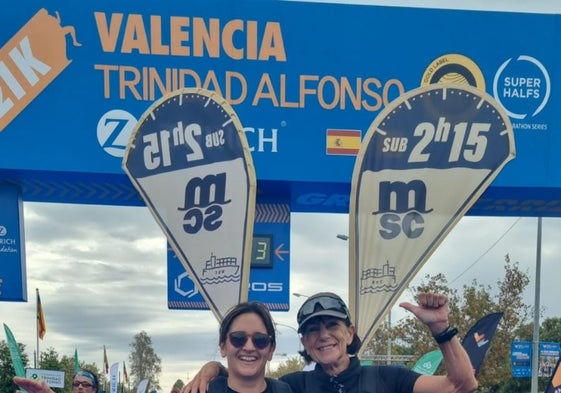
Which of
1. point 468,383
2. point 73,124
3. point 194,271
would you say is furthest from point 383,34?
point 468,383

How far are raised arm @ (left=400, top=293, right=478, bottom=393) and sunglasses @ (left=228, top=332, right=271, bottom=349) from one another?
683mm

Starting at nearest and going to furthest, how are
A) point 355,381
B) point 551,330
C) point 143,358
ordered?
1. point 355,381
2. point 551,330
3. point 143,358

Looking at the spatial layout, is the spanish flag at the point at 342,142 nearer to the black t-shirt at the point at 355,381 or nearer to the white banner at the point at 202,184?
the white banner at the point at 202,184

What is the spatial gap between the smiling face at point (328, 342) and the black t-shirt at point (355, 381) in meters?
0.04

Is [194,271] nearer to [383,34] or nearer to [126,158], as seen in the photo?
[126,158]

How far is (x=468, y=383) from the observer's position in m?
3.28

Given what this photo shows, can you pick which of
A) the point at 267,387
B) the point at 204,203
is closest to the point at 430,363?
the point at 204,203

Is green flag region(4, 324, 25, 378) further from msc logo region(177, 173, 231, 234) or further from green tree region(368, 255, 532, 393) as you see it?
green tree region(368, 255, 532, 393)

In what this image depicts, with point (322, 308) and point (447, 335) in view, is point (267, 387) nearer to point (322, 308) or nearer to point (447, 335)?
point (322, 308)

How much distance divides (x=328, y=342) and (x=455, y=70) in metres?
5.77

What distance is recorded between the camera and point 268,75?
8.25 metres

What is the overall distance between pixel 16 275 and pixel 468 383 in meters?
6.37

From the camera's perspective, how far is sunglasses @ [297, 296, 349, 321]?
130 inches

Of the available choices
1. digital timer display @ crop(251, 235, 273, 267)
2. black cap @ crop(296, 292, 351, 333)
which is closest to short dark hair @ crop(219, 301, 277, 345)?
black cap @ crop(296, 292, 351, 333)
